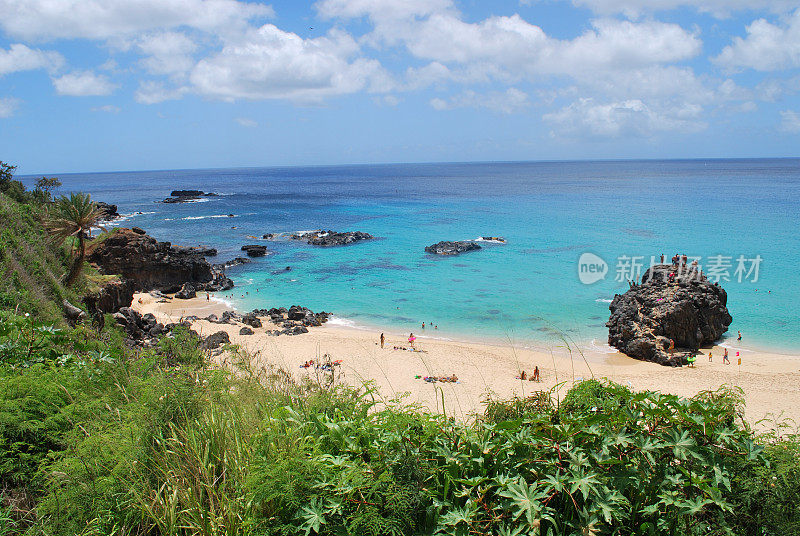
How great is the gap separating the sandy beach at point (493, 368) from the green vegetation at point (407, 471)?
1115 centimetres

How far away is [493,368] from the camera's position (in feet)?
66.2

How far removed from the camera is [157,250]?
33.6 m

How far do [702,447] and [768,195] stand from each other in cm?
11009

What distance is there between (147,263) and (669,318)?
31793 mm

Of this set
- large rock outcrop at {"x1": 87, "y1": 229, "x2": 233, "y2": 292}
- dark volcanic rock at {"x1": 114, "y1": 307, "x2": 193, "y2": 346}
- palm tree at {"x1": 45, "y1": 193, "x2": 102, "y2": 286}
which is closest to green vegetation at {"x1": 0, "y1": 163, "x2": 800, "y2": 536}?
dark volcanic rock at {"x1": 114, "y1": 307, "x2": 193, "y2": 346}

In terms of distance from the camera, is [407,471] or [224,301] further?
[224,301]

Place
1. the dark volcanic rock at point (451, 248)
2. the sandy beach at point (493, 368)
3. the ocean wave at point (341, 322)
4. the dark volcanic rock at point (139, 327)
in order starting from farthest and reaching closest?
the dark volcanic rock at point (451, 248) → the ocean wave at point (341, 322) → the dark volcanic rock at point (139, 327) → the sandy beach at point (493, 368)

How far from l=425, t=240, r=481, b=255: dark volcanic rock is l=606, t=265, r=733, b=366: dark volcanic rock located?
74.6 ft

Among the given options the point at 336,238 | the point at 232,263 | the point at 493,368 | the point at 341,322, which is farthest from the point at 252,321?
the point at 336,238

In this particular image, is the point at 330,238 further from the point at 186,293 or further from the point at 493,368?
the point at 493,368

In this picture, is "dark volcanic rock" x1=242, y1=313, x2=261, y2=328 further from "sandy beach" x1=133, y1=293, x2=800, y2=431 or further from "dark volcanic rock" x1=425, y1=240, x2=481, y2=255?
"dark volcanic rock" x1=425, y1=240, x2=481, y2=255

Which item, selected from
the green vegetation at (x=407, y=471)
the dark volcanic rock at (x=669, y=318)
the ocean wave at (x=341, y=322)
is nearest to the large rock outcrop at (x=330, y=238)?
the ocean wave at (x=341, y=322)

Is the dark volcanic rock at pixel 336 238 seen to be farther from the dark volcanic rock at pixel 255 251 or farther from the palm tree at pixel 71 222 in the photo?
the palm tree at pixel 71 222

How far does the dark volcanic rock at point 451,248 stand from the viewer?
4562cm
